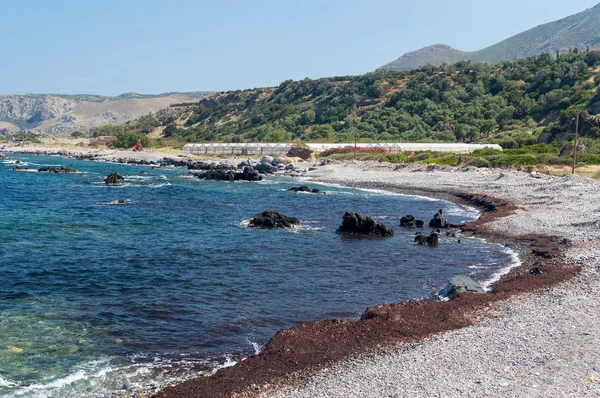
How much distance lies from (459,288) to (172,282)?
32.4ft

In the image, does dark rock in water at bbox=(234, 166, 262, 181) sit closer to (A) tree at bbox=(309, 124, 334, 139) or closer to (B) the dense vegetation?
(B) the dense vegetation

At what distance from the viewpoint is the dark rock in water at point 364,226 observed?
94.2 ft

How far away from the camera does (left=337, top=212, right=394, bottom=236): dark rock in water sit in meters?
28.7

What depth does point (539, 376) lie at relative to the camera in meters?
9.84

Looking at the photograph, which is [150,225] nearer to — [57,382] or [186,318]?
[186,318]

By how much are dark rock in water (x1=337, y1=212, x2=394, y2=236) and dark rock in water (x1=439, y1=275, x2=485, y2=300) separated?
1124cm

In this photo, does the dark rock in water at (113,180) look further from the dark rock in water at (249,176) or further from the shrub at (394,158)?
the shrub at (394,158)

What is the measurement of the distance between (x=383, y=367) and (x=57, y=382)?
683 cm

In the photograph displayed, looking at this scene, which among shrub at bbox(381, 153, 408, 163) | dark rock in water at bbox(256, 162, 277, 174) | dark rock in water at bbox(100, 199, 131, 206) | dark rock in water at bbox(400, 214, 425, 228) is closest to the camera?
dark rock in water at bbox(400, 214, 425, 228)

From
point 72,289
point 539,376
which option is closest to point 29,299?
point 72,289

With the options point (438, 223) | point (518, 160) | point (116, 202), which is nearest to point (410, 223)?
point (438, 223)

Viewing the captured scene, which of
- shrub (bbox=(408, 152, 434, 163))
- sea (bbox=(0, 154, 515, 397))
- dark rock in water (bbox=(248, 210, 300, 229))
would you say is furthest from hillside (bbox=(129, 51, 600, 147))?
sea (bbox=(0, 154, 515, 397))

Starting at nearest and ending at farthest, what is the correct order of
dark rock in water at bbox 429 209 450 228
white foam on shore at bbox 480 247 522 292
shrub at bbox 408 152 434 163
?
white foam on shore at bbox 480 247 522 292 < dark rock in water at bbox 429 209 450 228 < shrub at bbox 408 152 434 163

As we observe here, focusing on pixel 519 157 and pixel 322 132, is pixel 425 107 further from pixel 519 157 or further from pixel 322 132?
pixel 519 157
